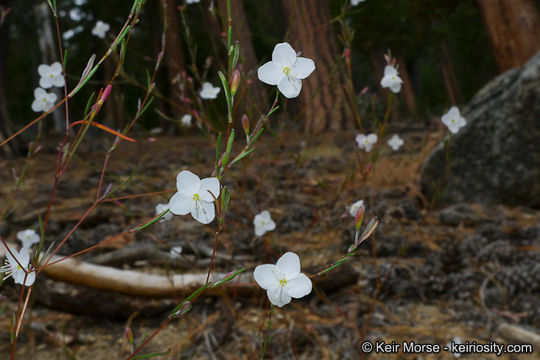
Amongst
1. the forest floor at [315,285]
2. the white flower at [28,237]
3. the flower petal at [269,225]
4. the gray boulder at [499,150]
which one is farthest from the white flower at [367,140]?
the white flower at [28,237]

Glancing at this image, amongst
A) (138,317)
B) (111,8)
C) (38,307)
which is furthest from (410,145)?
(111,8)

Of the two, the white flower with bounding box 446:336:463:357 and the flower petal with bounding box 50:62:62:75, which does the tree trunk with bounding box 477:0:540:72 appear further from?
A: the flower petal with bounding box 50:62:62:75

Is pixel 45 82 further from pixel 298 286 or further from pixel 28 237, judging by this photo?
pixel 298 286

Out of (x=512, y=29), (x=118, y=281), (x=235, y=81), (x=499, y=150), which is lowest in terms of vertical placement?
(x=118, y=281)

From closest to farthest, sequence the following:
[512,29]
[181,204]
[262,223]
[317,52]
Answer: [181,204]
[262,223]
[512,29]
[317,52]

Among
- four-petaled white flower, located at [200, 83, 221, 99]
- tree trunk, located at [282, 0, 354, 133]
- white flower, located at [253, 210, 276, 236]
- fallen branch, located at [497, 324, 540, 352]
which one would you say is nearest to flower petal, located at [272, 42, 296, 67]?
white flower, located at [253, 210, 276, 236]

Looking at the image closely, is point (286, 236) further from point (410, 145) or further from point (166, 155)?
point (166, 155)

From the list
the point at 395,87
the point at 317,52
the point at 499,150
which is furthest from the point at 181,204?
the point at 317,52
